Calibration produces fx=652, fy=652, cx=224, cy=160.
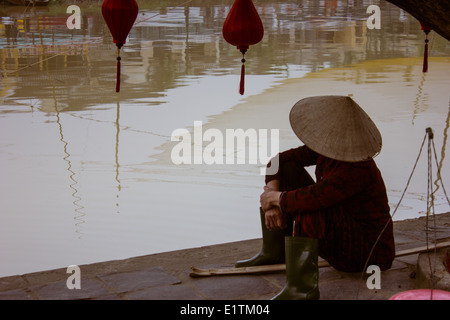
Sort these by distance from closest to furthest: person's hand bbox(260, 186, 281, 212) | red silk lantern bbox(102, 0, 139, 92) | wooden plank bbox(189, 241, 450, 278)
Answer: person's hand bbox(260, 186, 281, 212) < wooden plank bbox(189, 241, 450, 278) < red silk lantern bbox(102, 0, 139, 92)

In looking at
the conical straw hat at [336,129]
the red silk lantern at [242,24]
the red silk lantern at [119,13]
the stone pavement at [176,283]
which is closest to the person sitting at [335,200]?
the conical straw hat at [336,129]

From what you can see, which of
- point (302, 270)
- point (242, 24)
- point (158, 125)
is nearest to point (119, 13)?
point (242, 24)

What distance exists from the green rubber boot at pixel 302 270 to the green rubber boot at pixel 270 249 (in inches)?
12.9

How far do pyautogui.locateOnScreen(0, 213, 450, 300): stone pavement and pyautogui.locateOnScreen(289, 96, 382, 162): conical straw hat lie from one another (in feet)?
1.51

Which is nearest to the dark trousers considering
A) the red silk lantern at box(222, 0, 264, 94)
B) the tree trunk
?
the tree trunk

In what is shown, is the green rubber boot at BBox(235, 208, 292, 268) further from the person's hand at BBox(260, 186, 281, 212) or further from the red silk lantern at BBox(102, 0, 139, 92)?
the red silk lantern at BBox(102, 0, 139, 92)

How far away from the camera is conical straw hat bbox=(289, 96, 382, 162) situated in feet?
7.64

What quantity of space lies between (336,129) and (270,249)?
614mm

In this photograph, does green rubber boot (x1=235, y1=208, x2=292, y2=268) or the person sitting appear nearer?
the person sitting

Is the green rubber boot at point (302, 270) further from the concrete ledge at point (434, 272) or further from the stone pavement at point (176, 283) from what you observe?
the concrete ledge at point (434, 272)
